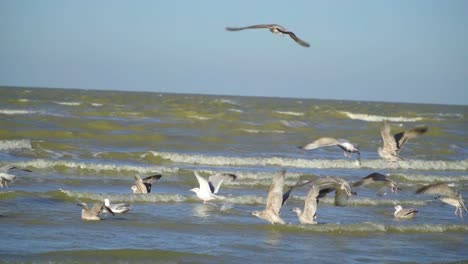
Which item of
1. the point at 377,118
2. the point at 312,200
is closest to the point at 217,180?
the point at 312,200

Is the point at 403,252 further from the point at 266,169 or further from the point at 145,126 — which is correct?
the point at 145,126

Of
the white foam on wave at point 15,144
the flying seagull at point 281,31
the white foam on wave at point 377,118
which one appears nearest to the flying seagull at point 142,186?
the flying seagull at point 281,31

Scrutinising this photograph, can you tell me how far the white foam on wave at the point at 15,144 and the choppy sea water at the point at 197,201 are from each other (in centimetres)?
5

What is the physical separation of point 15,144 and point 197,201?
366 inches

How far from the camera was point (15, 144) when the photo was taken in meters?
21.5

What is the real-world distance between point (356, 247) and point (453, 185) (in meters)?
8.39

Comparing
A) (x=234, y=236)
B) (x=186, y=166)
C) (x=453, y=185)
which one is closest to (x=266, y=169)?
(x=186, y=166)

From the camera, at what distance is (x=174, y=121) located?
33281 millimetres

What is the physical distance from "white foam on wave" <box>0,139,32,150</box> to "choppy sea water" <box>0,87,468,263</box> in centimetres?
5

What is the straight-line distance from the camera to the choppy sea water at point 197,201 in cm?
967

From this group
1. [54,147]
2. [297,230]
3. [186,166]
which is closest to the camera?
[297,230]

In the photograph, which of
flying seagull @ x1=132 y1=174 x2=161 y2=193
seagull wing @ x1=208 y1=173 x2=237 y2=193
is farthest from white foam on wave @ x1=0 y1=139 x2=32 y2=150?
seagull wing @ x1=208 y1=173 x2=237 y2=193

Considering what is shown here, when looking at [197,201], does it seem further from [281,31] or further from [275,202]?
[281,31]

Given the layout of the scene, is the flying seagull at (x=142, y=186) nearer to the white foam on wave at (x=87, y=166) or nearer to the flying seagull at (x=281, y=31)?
the white foam on wave at (x=87, y=166)
